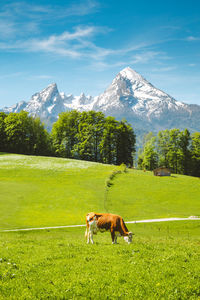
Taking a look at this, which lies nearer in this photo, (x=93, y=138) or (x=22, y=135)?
(x=93, y=138)

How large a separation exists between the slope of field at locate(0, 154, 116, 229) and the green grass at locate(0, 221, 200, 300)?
789 inches

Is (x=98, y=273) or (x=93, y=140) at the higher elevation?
(x=93, y=140)

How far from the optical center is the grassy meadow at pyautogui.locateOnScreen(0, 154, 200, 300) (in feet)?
31.6

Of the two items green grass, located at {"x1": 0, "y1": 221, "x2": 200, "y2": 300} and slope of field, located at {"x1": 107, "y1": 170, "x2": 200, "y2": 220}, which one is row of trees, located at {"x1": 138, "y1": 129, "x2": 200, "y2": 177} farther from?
green grass, located at {"x1": 0, "y1": 221, "x2": 200, "y2": 300}

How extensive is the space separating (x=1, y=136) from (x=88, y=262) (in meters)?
95.2

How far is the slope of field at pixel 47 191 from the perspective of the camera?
36750 millimetres

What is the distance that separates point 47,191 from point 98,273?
140ft

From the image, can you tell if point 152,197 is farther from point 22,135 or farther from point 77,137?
point 22,135

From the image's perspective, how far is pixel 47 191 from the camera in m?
52.0

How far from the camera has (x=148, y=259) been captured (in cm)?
1287

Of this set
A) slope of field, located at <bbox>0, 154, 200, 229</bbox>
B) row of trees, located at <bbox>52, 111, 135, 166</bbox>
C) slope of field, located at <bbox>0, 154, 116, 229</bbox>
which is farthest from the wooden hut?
row of trees, located at <bbox>52, 111, 135, 166</bbox>

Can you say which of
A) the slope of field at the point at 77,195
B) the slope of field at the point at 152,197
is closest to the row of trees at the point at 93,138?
the slope of field at the point at 77,195

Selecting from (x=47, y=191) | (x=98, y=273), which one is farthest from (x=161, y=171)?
(x=98, y=273)

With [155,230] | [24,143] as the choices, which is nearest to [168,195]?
[155,230]
